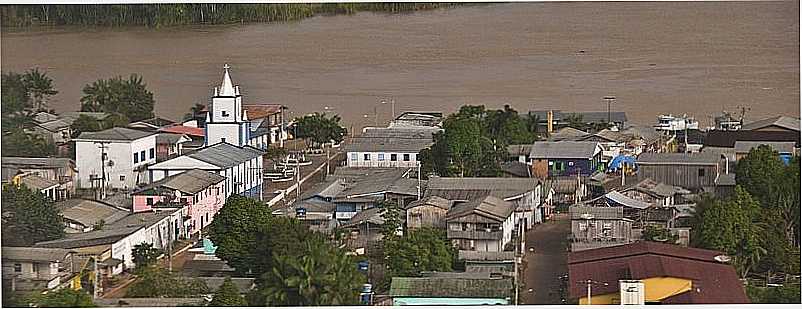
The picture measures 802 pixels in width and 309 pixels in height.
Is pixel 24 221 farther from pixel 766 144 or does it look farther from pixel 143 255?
pixel 766 144

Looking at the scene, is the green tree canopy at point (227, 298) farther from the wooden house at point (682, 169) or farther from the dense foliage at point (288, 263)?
the wooden house at point (682, 169)

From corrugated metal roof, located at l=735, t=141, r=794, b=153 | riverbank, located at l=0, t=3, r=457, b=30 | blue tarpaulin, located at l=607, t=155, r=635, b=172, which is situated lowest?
blue tarpaulin, located at l=607, t=155, r=635, b=172

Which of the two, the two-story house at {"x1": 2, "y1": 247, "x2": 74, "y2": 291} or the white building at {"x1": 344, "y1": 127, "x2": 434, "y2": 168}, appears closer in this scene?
the two-story house at {"x1": 2, "y1": 247, "x2": 74, "y2": 291}

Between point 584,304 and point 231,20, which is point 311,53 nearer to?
point 231,20

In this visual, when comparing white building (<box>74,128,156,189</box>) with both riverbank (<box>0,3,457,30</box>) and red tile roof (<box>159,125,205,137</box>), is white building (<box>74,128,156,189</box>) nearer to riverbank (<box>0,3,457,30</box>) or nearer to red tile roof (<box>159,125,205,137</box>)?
red tile roof (<box>159,125,205,137</box>)

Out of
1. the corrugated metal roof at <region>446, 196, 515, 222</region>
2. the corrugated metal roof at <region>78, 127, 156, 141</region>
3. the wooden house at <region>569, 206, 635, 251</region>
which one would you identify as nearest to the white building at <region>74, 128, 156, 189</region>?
the corrugated metal roof at <region>78, 127, 156, 141</region>

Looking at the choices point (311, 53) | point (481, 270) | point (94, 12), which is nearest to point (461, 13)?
point (311, 53)

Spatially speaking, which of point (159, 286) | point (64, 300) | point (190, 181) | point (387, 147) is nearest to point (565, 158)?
point (387, 147)
